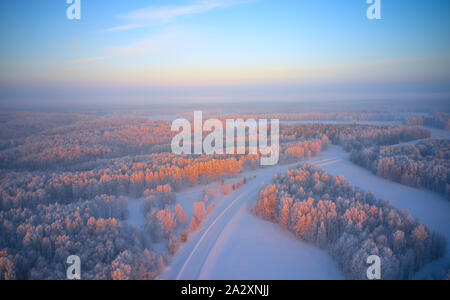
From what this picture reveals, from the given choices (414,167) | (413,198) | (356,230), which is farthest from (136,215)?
(414,167)

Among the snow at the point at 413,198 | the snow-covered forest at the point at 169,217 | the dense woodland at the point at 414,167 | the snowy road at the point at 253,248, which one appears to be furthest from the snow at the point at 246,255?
the dense woodland at the point at 414,167

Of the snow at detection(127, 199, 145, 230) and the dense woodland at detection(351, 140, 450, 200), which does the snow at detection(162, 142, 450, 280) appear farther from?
the snow at detection(127, 199, 145, 230)

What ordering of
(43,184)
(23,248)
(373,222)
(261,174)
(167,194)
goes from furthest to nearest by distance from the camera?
(261,174)
(43,184)
(167,194)
(373,222)
(23,248)

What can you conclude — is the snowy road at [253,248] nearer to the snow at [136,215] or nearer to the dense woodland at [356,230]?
the dense woodland at [356,230]

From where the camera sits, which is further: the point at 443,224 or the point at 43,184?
the point at 43,184

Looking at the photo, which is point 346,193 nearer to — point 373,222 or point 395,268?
point 373,222
